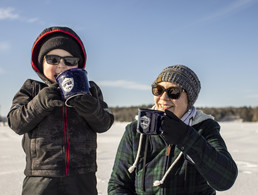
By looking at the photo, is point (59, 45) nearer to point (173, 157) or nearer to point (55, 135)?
point (55, 135)

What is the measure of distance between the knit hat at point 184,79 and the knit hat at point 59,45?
0.75m

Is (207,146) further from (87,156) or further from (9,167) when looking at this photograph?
(9,167)

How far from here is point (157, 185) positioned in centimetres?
173

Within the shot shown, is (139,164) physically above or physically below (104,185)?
above

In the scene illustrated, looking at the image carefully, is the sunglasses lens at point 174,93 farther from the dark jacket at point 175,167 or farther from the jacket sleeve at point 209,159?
the jacket sleeve at point 209,159

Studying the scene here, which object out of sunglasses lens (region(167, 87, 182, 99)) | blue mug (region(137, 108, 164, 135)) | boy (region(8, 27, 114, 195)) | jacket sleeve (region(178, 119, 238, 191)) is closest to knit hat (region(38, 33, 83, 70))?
boy (region(8, 27, 114, 195))

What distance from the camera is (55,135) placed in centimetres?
205

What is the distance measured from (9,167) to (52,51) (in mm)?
3457

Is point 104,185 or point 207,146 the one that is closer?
point 207,146

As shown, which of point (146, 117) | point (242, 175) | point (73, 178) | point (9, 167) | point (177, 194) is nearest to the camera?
point (146, 117)

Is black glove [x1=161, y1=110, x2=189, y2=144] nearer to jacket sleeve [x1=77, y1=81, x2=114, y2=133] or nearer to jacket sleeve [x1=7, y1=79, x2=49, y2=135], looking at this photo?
jacket sleeve [x1=77, y1=81, x2=114, y2=133]

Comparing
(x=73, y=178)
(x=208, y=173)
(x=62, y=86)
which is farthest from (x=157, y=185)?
(x=62, y=86)

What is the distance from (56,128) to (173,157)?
85 centimetres

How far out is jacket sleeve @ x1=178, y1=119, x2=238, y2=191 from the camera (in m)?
1.48
